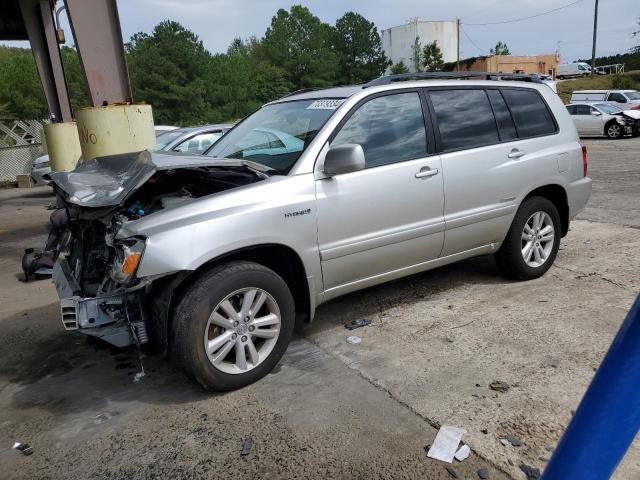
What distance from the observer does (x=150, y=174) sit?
130 inches

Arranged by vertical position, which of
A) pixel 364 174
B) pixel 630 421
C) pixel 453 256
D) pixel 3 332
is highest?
pixel 364 174

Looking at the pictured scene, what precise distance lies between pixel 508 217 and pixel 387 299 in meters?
1.30

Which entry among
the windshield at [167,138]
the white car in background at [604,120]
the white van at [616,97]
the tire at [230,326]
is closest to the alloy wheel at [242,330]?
the tire at [230,326]

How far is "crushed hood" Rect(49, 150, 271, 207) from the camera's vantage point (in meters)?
3.33

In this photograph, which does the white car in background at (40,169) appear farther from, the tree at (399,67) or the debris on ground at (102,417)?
the tree at (399,67)

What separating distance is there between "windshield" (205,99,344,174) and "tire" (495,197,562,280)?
206cm

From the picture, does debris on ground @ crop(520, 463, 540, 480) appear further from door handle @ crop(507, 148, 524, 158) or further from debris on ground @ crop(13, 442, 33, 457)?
door handle @ crop(507, 148, 524, 158)

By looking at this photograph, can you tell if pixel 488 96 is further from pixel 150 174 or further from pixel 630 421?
pixel 630 421

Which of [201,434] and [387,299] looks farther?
[387,299]

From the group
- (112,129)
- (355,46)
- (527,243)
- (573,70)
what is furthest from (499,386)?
(355,46)

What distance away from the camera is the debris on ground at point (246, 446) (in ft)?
9.05

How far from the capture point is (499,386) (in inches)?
126

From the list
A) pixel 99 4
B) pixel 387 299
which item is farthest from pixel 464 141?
pixel 99 4

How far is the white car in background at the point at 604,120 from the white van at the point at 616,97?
168 centimetres
